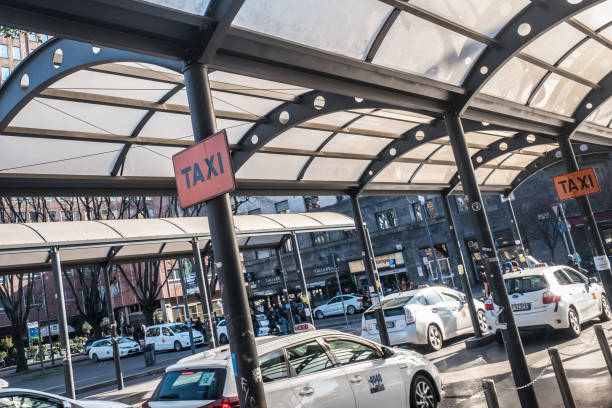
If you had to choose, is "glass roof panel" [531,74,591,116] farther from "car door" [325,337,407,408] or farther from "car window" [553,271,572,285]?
"car door" [325,337,407,408]

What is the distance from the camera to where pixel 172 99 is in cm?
827

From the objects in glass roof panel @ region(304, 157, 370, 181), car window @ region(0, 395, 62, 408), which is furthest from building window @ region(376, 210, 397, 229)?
car window @ region(0, 395, 62, 408)

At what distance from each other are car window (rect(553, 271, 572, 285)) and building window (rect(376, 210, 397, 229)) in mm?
29300

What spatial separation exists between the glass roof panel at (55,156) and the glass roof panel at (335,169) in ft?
15.4

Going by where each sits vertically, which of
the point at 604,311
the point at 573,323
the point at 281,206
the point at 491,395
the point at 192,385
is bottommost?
the point at 604,311

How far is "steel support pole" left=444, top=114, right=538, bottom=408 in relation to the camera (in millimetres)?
7496

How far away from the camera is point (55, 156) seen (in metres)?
8.45

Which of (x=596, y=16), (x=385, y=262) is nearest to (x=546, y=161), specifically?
(x=596, y=16)

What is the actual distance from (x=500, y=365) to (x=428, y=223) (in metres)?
30.1

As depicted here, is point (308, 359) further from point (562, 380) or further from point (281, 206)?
point (281, 206)

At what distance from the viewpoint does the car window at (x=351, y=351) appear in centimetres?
653

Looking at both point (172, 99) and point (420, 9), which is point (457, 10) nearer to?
point (420, 9)

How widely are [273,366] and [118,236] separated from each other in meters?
9.75

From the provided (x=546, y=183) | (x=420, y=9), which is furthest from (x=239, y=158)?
(x=546, y=183)
